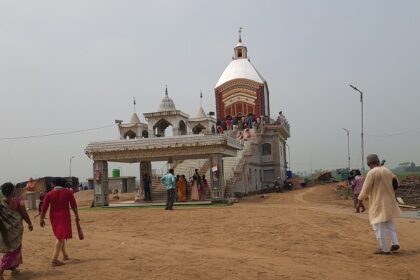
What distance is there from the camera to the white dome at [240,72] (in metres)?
44.8

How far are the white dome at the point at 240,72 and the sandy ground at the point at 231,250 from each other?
30970 mm

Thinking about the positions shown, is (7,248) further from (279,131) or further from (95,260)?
(279,131)

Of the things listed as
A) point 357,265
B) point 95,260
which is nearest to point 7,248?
point 95,260

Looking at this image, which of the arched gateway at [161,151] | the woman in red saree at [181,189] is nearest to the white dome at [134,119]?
the arched gateway at [161,151]

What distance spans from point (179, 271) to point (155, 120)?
23.0m

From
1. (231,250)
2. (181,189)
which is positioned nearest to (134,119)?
(181,189)

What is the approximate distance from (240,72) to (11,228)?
38.8 m

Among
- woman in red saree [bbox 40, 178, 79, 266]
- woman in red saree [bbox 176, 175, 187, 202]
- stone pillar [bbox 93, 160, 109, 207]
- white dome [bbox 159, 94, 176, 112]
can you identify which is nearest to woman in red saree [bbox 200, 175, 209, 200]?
woman in red saree [bbox 176, 175, 187, 202]

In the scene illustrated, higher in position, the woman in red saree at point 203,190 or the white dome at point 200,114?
the white dome at point 200,114

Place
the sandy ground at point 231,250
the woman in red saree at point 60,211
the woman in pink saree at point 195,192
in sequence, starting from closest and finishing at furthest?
1. the sandy ground at point 231,250
2. the woman in red saree at point 60,211
3. the woman in pink saree at point 195,192

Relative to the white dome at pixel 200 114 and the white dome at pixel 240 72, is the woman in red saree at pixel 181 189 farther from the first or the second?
the white dome at pixel 240 72

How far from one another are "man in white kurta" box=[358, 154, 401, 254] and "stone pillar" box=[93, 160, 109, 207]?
17.6 m

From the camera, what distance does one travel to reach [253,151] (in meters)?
34.2

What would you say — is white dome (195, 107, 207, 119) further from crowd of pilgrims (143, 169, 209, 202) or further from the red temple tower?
the red temple tower
